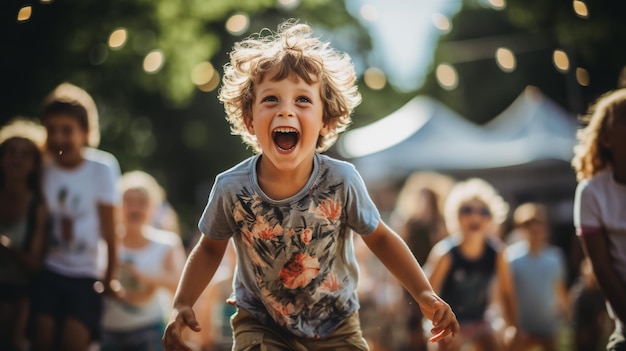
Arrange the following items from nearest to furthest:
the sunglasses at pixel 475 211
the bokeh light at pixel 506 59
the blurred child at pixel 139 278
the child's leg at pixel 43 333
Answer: the child's leg at pixel 43 333 → the blurred child at pixel 139 278 → the sunglasses at pixel 475 211 → the bokeh light at pixel 506 59

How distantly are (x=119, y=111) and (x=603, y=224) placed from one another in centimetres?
1514

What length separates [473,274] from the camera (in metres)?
6.96

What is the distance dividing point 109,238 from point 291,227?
251cm

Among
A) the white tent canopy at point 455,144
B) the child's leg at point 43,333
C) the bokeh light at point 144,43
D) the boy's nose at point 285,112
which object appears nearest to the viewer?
the boy's nose at point 285,112

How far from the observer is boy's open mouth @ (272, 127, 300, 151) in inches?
133

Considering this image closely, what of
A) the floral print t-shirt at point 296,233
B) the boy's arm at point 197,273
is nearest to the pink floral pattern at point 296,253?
the floral print t-shirt at point 296,233

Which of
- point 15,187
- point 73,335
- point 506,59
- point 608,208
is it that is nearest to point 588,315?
point 506,59

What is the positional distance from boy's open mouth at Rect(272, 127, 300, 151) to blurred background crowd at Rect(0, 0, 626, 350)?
2.45 m

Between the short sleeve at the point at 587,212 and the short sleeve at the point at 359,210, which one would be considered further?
the short sleeve at the point at 587,212

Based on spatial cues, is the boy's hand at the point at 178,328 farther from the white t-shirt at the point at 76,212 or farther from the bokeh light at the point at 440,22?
the bokeh light at the point at 440,22

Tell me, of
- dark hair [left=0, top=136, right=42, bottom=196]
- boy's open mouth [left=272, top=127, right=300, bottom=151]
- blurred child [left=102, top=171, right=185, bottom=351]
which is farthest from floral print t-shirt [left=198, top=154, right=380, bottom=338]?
blurred child [left=102, top=171, right=185, bottom=351]

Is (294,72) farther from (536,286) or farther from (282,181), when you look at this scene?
(536,286)

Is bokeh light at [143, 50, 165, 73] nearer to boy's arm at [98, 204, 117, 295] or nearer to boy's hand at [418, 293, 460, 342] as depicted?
boy's arm at [98, 204, 117, 295]

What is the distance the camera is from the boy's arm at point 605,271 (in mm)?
3961
